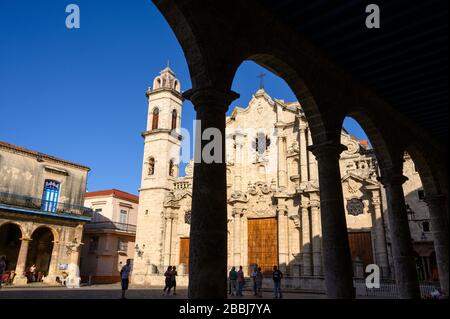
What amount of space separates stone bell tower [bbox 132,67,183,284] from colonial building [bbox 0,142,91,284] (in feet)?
13.7

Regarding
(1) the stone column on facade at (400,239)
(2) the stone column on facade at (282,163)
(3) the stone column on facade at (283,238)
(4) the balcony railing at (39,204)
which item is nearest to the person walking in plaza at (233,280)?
(3) the stone column on facade at (283,238)

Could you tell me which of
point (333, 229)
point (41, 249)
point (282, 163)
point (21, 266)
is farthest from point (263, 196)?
point (333, 229)

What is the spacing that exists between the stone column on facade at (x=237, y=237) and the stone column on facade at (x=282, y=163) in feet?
10.9

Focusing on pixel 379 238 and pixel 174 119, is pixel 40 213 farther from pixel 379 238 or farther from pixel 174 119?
pixel 379 238

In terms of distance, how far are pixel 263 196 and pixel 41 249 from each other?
16.0 metres

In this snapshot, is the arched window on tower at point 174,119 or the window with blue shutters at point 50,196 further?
the arched window on tower at point 174,119

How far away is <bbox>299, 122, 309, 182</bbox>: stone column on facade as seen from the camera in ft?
69.7

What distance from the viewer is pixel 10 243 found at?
22.7 m

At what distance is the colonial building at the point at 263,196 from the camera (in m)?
18.9

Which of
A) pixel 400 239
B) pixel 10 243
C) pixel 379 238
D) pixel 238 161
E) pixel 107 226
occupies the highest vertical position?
pixel 238 161

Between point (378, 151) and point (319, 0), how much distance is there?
195 inches

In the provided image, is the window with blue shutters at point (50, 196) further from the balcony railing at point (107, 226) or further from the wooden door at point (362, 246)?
the wooden door at point (362, 246)

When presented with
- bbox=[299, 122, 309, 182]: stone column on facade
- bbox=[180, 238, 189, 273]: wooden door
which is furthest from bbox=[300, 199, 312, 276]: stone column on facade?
bbox=[180, 238, 189, 273]: wooden door
